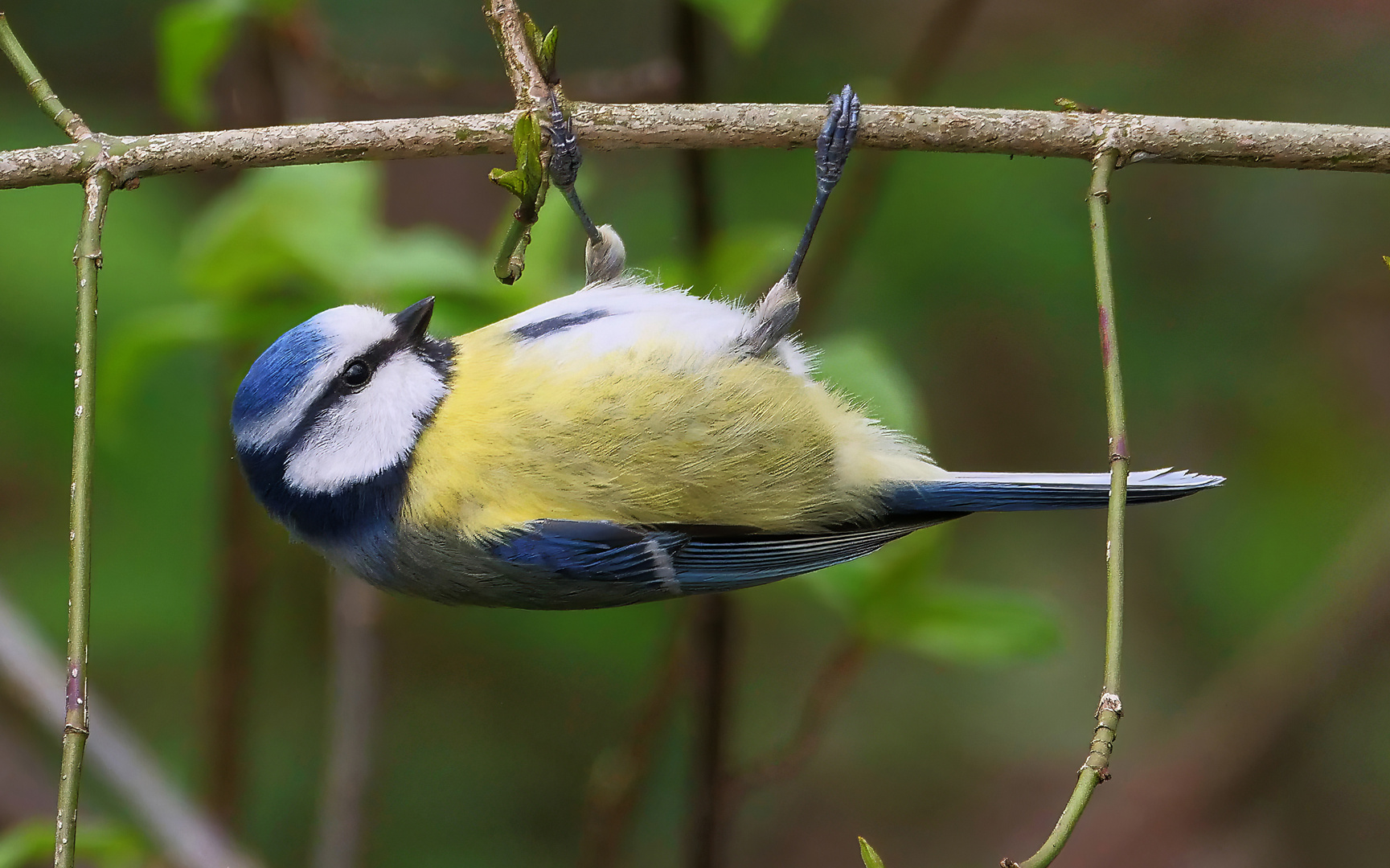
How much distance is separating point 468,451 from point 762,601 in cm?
224

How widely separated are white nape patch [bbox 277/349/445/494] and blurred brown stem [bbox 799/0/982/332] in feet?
3.48

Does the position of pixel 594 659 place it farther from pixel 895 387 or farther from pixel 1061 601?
pixel 895 387

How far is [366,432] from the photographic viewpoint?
2312 millimetres

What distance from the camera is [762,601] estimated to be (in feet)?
14.2

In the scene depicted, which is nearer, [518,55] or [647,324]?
[518,55]

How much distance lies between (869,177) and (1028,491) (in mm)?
1116

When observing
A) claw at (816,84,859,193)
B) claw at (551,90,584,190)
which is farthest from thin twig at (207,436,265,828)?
claw at (816,84,859,193)

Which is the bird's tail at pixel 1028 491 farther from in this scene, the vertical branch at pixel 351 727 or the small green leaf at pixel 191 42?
the small green leaf at pixel 191 42

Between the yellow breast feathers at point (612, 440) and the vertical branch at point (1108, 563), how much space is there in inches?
30.2

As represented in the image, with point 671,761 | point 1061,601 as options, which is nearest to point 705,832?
point 671,761

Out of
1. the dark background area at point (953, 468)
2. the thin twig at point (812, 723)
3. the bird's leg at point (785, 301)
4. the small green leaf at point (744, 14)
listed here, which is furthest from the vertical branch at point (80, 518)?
the dark background area at point (953, 468)

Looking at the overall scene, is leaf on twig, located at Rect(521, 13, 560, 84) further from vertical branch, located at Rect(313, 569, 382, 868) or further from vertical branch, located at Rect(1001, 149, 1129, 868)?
vertical branch, located at Rect(313, 569, 382, 868)

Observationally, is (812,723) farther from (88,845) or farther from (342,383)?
(88,845)

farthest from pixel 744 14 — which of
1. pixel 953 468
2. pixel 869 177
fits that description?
pixel 953 468
